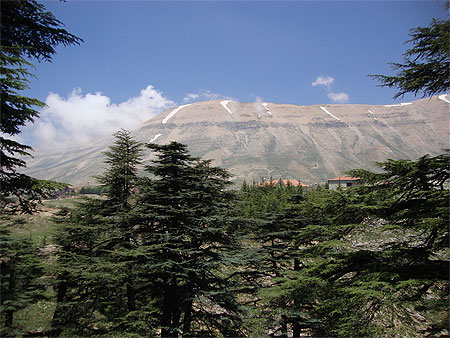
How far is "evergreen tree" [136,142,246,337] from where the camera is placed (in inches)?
362

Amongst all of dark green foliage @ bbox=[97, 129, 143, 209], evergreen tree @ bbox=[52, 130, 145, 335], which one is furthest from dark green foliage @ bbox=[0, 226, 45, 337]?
dark green foliage @ bbox=[97, 129, 143, 209]

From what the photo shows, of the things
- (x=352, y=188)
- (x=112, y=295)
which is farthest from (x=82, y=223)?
(x=352, y=188)

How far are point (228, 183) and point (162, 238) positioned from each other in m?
4.20

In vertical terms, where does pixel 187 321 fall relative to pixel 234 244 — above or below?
below

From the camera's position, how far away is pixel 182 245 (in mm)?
10094

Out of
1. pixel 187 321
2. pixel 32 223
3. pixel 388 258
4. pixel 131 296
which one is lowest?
pixel 187 321

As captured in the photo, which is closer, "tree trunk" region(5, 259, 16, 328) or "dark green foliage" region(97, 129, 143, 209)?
"tree trunk" region(5, 259, 16, 328)

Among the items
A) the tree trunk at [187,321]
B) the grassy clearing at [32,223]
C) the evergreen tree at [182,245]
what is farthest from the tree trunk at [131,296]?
the grassy clearing at [32,223]

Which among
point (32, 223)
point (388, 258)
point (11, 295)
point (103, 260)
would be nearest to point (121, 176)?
point (103, 260)

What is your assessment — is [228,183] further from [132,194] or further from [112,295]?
[112,295]

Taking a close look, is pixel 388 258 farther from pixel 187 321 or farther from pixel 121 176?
pixel 121 176

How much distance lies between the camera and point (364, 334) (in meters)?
4.30

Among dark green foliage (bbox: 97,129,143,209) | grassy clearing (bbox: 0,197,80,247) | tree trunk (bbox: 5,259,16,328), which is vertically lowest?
tree trunk (bbox: 5,259,16,328)

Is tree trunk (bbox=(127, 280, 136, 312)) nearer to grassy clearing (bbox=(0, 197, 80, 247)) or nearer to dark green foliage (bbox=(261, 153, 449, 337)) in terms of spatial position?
grassy clearing (bbox=(0, 197, 80, 247))
